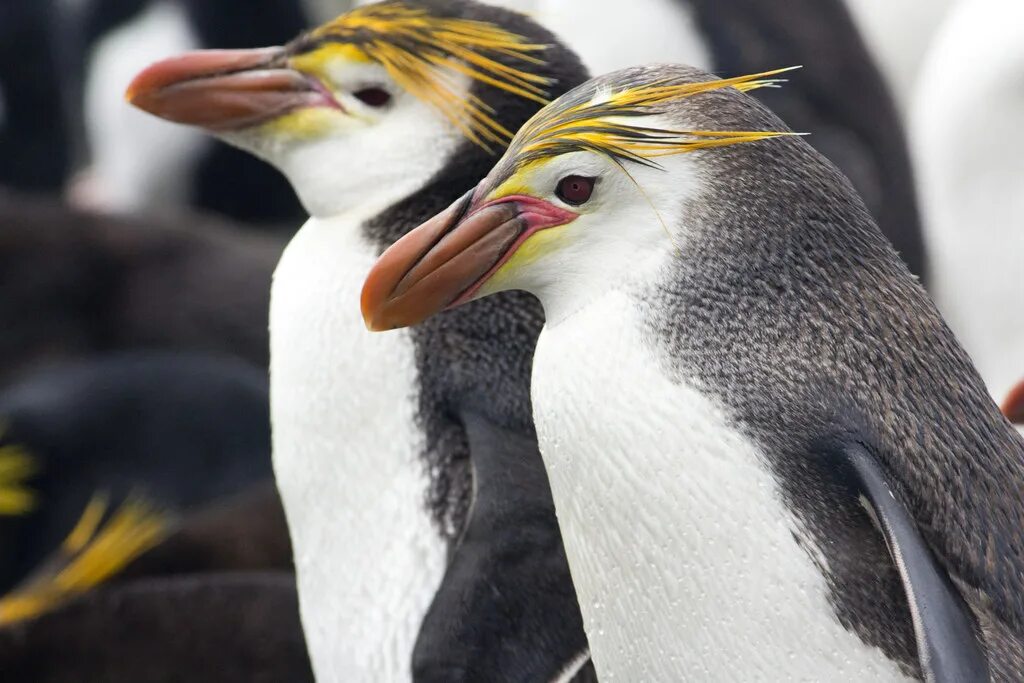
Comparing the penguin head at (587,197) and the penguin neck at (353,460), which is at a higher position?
the penguin head at (587,197)

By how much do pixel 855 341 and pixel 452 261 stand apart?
35 cm

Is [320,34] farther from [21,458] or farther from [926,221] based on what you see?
[21,458]

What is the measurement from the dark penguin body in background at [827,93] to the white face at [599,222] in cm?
171

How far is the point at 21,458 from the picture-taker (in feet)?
11.5

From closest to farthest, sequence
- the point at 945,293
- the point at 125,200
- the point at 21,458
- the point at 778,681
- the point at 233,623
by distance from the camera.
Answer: the point at 778,681
the point at 233,623
the point at 945,293
the point at 21,458
the point at 125,200

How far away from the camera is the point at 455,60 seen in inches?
76.4

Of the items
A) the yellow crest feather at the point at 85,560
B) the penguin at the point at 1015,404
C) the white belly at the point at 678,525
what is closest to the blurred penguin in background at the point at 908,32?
the yellow crest feather at the point at 85,560

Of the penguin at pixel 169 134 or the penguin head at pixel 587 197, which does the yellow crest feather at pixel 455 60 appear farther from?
the penguin at pixel 169 134

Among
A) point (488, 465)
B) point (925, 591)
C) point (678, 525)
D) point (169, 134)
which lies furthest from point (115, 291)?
point (925, 591)

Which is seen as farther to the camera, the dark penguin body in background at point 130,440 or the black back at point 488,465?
the dark penguin body in background at point 130,440

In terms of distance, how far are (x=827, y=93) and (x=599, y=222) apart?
190 centimetres

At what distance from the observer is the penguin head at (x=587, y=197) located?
1453 millimetres

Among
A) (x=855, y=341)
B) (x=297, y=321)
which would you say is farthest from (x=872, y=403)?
(x=297, y=321)

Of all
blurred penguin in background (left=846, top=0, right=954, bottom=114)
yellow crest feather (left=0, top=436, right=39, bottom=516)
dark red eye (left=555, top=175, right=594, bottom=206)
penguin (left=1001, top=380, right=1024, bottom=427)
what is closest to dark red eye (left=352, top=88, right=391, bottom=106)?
dark red eye (left=555, top=175, right=594, bottom=206)
